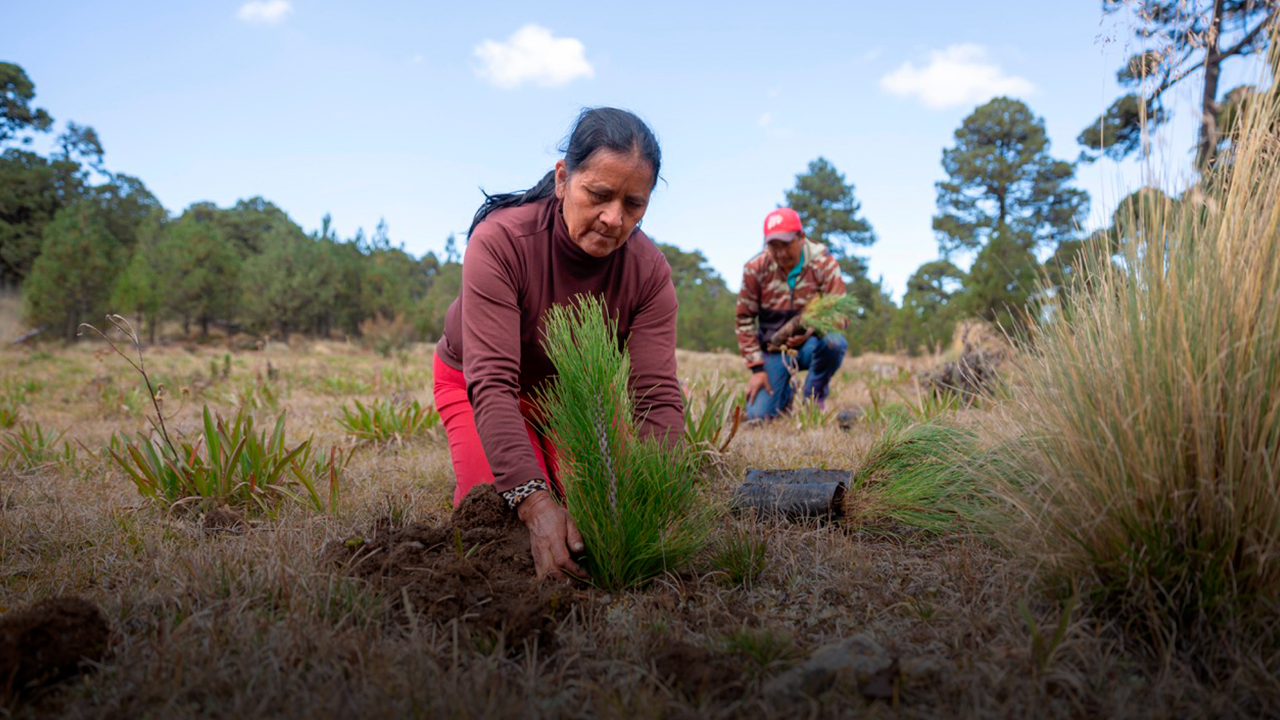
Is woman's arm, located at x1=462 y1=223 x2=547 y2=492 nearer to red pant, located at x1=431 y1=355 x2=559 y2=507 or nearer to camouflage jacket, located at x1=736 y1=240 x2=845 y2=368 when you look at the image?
red pant, located at x1=431 y1=355 x2=559 y2=507

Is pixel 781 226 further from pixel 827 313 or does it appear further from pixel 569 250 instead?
pixel 569 250

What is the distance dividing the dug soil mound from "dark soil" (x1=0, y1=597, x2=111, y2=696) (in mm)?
585

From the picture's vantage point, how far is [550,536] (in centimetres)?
213

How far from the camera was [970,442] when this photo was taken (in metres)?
2.92

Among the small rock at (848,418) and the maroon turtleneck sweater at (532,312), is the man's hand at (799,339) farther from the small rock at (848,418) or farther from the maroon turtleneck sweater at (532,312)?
the maroon turtleneck sweater at (532,312)

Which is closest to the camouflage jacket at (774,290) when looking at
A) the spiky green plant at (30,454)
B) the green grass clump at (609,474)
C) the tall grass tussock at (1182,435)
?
the green grass clump at (609,474)

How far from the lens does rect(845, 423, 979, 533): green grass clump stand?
258 cm

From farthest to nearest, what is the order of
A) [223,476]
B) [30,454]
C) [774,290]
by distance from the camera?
[774,290], [30,454], [223,476]

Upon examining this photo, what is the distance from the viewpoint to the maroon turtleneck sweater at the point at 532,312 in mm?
2363

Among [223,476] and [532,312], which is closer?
[532,312]

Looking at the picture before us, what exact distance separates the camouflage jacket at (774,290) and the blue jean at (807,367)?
0.20 m

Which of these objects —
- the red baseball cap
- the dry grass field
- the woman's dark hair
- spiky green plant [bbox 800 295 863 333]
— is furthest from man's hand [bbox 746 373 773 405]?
the woman's dark hair

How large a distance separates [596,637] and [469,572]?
44 centimetres

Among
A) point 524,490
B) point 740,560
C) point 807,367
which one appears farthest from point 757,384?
point 524,490
